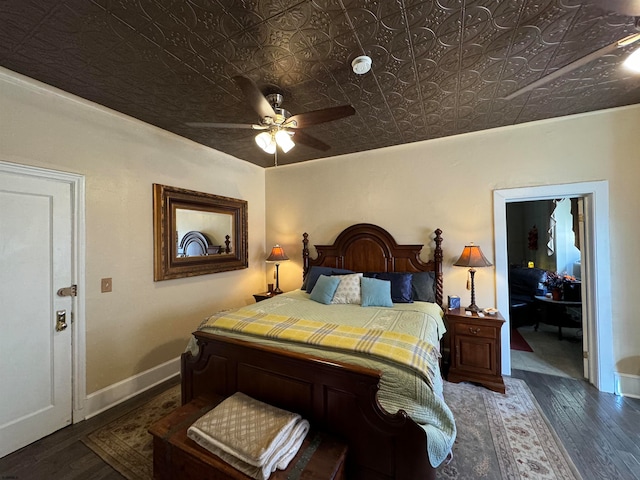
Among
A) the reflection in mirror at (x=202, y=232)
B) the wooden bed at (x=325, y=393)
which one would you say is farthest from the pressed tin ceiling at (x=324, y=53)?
the wooden bed at (x=325, y=393)

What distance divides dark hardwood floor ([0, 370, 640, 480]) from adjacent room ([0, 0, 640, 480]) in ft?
0.06

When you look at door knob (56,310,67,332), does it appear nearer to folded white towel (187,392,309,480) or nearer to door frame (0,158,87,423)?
door frame (0,158,87,423)

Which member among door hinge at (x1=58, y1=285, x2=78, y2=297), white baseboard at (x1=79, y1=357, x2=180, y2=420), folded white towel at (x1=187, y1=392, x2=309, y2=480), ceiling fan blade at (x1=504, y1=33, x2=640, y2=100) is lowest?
white baseboard at (x1=79, y1=357, x2=180, y2=420)

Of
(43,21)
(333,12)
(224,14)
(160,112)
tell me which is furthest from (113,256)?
(333,12)

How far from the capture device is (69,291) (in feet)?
7.45

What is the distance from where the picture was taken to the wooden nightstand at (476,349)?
2645mm

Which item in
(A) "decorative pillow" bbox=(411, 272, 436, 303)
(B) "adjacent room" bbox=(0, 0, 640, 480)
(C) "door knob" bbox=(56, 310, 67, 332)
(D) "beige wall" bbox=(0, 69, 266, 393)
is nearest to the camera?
(B) "adjacent room" bbox=(0, 0, 640, 480)

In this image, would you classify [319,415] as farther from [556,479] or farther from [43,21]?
[43,21]

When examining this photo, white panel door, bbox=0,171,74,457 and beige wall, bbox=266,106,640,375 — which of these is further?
beige wall, bbox=266,106,640,375

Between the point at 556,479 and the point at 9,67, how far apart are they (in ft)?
15.1

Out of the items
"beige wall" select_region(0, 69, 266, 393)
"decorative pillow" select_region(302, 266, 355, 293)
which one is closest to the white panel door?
"beige wall" select_region(0, 69, 266, 393)

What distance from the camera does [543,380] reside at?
2.80 m

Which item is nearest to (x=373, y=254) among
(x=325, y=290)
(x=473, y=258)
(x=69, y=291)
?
(x=325, y=290)

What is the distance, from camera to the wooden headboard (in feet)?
11.0
